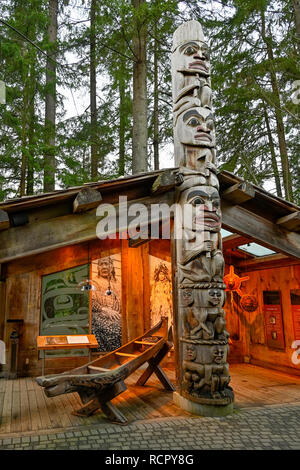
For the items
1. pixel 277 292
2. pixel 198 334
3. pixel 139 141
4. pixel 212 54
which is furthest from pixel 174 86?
pixel 212 54

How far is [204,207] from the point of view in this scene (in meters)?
5.06

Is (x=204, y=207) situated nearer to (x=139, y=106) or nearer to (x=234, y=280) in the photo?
(x=234, y=280)

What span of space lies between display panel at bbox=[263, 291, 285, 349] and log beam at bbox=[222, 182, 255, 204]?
127 inches

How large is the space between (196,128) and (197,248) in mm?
1877

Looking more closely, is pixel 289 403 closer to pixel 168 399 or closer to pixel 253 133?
pixel 168 399

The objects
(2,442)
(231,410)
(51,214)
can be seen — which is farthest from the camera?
(231,410)

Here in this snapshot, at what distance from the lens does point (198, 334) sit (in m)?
4.73

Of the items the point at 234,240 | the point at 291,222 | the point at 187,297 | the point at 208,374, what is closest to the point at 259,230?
the point at 291,222

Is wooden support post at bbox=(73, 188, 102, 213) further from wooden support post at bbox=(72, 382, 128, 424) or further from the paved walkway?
the paved walkway

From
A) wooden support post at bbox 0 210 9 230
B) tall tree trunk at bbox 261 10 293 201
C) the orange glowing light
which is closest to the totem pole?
wooden support post at bbox 0 210 9 230

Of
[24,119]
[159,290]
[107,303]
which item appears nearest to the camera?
[107,303]

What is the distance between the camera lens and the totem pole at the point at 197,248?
4.65 m

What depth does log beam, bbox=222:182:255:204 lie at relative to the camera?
540 centimetres

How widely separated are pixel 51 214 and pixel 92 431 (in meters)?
2.74
